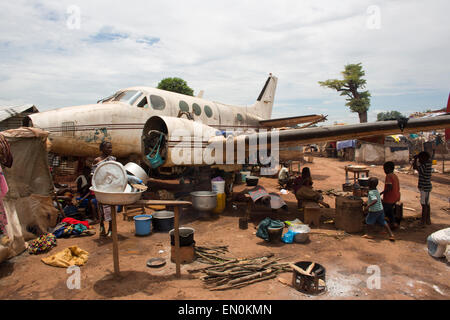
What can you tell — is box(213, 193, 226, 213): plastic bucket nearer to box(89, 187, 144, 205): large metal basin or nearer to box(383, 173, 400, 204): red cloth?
box(383, 173, 400, 204): red cloth

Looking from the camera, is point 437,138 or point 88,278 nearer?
point 88,278

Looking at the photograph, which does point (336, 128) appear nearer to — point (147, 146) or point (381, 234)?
point (381, 234)

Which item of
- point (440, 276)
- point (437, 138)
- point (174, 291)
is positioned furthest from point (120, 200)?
point (437, 138)

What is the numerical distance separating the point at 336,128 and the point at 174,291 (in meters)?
6.40

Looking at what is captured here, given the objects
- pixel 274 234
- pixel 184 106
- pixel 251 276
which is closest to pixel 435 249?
pixel 274 234

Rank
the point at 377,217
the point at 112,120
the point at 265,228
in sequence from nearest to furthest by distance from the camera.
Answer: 1. the point at 265,228
2. the point at 377,217
3. the point at 112,120

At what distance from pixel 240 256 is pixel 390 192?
4.40 m

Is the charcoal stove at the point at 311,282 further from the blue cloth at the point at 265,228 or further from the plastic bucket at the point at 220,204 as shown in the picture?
the plastic bucket at the point at 220,204

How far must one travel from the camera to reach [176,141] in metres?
8.96

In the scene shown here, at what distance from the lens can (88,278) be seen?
15.4 ft

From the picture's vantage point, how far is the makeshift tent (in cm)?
594

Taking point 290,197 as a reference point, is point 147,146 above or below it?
above

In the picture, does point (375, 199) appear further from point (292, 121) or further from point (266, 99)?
point (266, 99)

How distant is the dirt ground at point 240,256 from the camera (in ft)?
13.7
